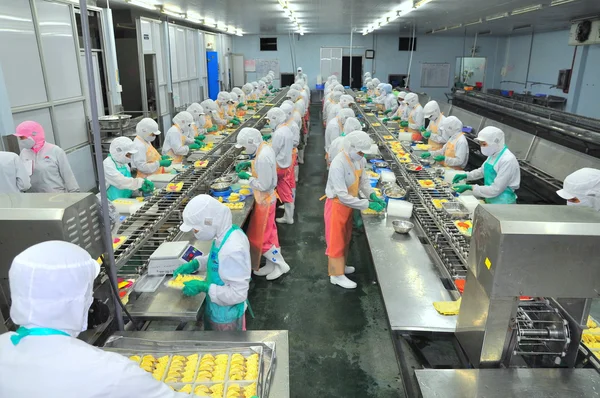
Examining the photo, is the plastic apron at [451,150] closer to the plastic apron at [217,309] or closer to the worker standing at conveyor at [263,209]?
the worker standing at conveyor at [263,209]

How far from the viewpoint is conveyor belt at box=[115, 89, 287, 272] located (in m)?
3.70

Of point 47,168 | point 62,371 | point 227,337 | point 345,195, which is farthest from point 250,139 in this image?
point 62,371

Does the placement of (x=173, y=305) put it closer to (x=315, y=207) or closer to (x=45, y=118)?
(x=315, y=207)

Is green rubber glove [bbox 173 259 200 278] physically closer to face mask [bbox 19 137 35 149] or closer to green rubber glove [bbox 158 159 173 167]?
face mask [bbox 19 137 35 149]

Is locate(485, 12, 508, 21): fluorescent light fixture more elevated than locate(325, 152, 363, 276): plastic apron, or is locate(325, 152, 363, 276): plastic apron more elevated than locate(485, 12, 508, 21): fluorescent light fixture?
locate(485, 12, 508, 21): fluorescent light fixture

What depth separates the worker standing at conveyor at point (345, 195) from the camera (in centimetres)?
486

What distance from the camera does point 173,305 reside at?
10.0 feet

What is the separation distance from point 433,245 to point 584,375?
190 cm

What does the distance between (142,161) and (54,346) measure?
4989mm

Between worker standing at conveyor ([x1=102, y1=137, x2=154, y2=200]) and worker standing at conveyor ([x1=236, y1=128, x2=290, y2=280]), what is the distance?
141 centimetres

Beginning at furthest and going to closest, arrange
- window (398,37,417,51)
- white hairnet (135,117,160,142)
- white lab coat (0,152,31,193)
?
window (398,37,417,51), white hairnet (135,117,160,142), white lab coat (0,152,31,193)

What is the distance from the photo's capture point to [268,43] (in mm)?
22781

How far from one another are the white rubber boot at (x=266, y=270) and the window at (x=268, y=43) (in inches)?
766

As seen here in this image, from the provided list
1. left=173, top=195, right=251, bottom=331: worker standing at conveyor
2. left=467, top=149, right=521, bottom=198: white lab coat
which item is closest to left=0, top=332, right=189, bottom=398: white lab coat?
left=173, top=195, right=251, bottom=331: worker standing at conveyor
